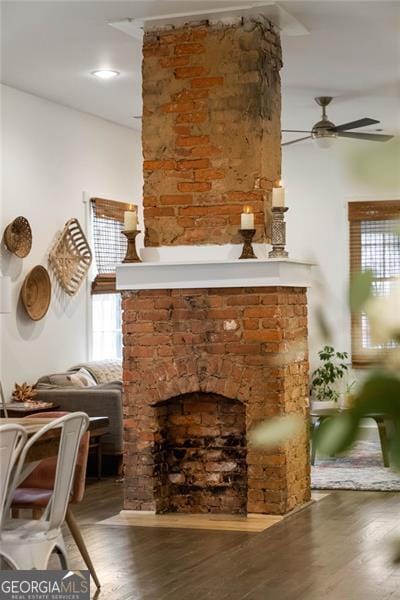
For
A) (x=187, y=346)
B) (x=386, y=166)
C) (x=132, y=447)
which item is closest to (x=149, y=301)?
(x=187, y=346)

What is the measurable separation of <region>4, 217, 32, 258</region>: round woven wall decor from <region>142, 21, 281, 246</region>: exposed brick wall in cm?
187

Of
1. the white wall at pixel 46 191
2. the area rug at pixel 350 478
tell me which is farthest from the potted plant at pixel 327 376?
the white wall at pixel 46 191

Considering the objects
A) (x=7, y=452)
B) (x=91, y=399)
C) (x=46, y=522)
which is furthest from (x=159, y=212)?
(x=7, y=452)

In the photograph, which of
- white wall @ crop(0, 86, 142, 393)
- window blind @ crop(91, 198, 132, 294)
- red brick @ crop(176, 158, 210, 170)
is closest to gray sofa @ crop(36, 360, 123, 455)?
white wall @ crop(0, 86, 142, 393)

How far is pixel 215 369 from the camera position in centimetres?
650

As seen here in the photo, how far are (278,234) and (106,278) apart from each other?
362 cm

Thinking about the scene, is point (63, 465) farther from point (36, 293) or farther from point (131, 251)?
point (36, 293)

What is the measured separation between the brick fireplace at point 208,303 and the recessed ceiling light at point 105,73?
1.26m

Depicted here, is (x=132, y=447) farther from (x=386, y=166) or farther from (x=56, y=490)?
(x=386, y=166)

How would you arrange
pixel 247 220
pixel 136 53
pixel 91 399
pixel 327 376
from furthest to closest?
pixel 327 376
pixel 91 399
pixel 136 53
pixel 247 220

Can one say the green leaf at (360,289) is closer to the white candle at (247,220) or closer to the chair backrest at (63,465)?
the chair backrest at (63,465)

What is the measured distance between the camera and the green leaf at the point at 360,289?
0.44 m

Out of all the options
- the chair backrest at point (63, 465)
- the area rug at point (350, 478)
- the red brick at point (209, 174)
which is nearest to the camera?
the chair backrest at point (63, 465)


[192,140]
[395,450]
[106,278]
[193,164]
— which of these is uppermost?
[192,140]
